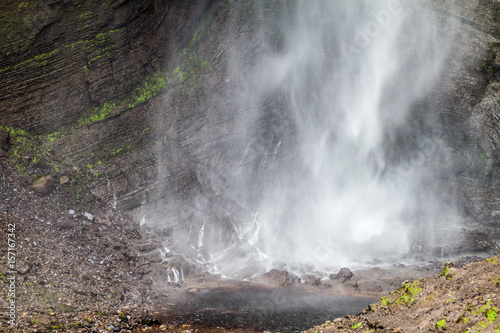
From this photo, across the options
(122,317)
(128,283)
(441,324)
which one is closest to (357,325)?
(441,324)

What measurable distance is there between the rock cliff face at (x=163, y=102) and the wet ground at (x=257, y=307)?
240 inches

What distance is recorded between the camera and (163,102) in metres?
23.0

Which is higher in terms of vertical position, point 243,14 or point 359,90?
point 243,14

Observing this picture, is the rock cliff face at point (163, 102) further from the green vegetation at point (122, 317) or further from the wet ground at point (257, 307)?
the green vegetation at point (122, 317)

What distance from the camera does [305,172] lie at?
2689cm

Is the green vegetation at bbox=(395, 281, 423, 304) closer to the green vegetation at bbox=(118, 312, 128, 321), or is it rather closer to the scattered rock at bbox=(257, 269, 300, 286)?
the green vegetation at bbox=(118, 312, 128, 321)

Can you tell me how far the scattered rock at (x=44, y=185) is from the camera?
17938 mm

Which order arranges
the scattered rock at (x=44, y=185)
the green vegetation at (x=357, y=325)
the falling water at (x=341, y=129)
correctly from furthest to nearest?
the falling water at (x=341, y=129) < the scattered rock at (x=44, y=185) < the green vegetation at (x=357, y=325)

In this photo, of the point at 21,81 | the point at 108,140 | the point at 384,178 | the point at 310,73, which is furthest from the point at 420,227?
the point at 21,81

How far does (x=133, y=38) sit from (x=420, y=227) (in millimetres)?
22733

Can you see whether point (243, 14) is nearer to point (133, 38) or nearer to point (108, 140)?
point (133, 38)

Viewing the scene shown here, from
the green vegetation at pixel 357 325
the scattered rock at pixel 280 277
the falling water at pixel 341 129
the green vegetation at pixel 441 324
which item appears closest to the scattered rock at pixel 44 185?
the falling water at pixel 341 129

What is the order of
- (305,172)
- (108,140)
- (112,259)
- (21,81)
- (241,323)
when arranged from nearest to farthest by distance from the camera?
(241,323)
(112,259)
(21,81)
(108,140)
(305,172)

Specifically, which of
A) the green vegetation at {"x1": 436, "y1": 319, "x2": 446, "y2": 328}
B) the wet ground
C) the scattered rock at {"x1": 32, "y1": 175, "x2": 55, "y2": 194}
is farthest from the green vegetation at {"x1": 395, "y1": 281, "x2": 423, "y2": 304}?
the scattered rock at {"x1": 32, "y1": 175, "x2": 55, "y2": 194}
